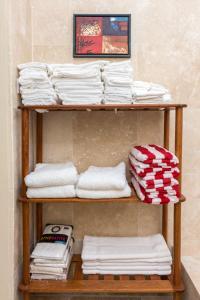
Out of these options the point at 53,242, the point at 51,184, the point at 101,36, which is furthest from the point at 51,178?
the point at 101,36

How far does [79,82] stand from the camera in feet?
5.06

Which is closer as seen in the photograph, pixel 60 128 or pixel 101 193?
pixel 101 193

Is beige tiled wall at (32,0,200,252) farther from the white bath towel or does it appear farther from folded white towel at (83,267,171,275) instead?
folded white towel at (83,267,171,275)

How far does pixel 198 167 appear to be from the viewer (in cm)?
188

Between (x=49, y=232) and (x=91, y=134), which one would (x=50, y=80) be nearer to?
(x=91, y=134)

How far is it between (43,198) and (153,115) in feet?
2.60

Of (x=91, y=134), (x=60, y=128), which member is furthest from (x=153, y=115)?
(x=60, y=128)

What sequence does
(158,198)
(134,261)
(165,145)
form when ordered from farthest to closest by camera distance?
1. (165,145)
2. (134,261)
3. (158,198)

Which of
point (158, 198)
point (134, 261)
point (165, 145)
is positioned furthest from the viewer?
point (165, 145)

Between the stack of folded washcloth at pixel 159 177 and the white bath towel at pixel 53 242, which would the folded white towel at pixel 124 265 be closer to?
the white bath towel at pixel 53 242

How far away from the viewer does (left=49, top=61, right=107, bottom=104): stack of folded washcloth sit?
5.01ft

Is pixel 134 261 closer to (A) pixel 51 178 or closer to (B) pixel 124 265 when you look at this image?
(B) pixel 124 265

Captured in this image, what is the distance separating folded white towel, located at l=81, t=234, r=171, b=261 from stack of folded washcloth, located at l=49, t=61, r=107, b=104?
0.76 m

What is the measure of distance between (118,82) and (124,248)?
86 cm
